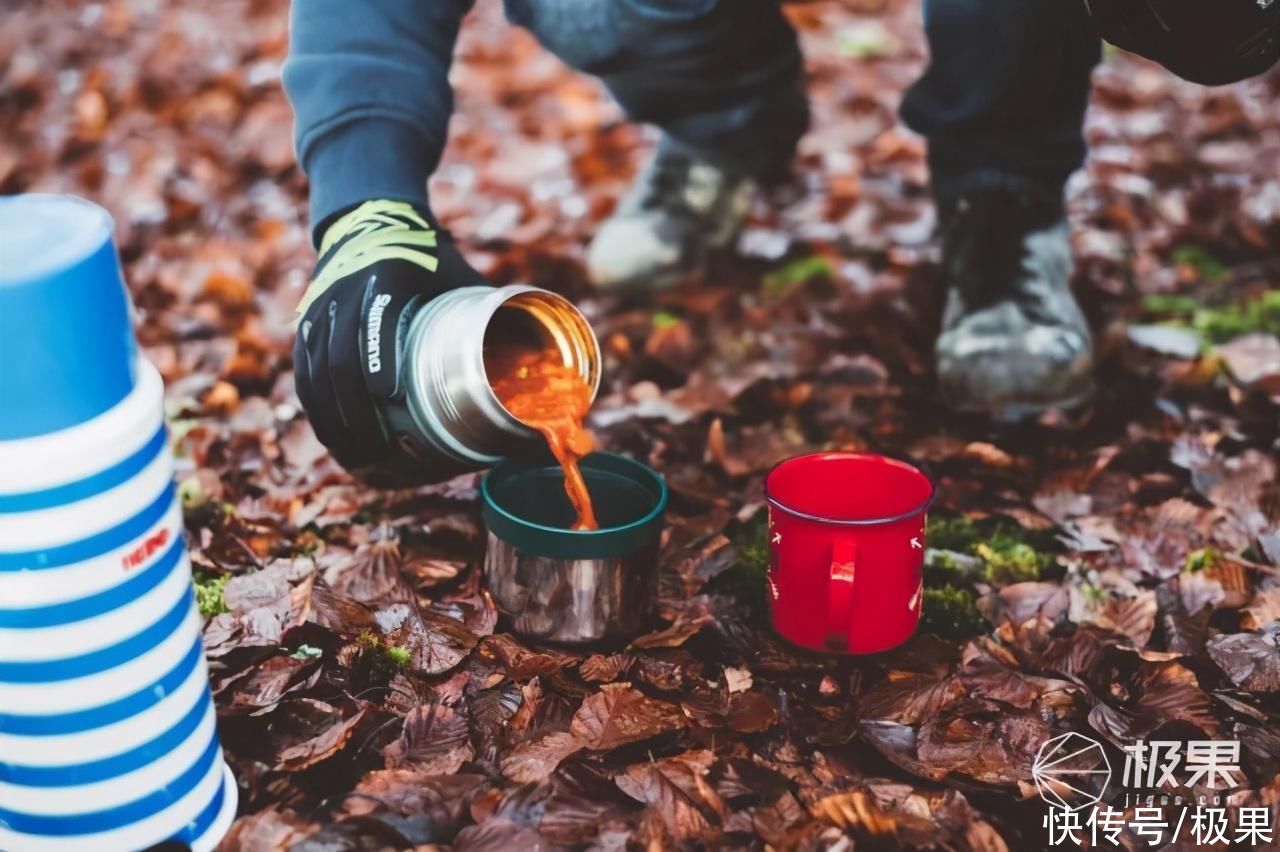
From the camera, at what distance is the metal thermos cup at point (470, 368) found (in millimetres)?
1542

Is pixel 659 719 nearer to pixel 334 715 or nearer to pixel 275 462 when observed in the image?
pixel 334 715

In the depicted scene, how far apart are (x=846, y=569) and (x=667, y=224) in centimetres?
126

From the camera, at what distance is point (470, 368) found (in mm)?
1526

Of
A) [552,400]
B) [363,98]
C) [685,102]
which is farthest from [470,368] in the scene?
[685,102]

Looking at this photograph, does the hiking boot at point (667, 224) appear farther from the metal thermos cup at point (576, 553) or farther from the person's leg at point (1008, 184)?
the metal thermos cup at point (576, 553)

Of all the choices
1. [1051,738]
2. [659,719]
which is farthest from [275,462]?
[1051,738]

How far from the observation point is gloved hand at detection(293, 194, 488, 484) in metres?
1.66

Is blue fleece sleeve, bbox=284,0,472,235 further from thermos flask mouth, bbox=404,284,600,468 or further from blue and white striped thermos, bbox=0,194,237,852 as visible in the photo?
blue and white striped thermos, bbox=0,194,237,852

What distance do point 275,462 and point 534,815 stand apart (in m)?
0.97

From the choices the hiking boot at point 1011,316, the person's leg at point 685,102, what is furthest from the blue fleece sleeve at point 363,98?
the hiking boot at point 1011,316

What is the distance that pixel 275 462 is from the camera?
212 cm

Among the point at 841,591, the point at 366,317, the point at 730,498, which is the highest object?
the point at 366,317

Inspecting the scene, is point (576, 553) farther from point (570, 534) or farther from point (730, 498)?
point (730, 498)

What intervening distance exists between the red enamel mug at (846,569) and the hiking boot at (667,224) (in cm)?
100
